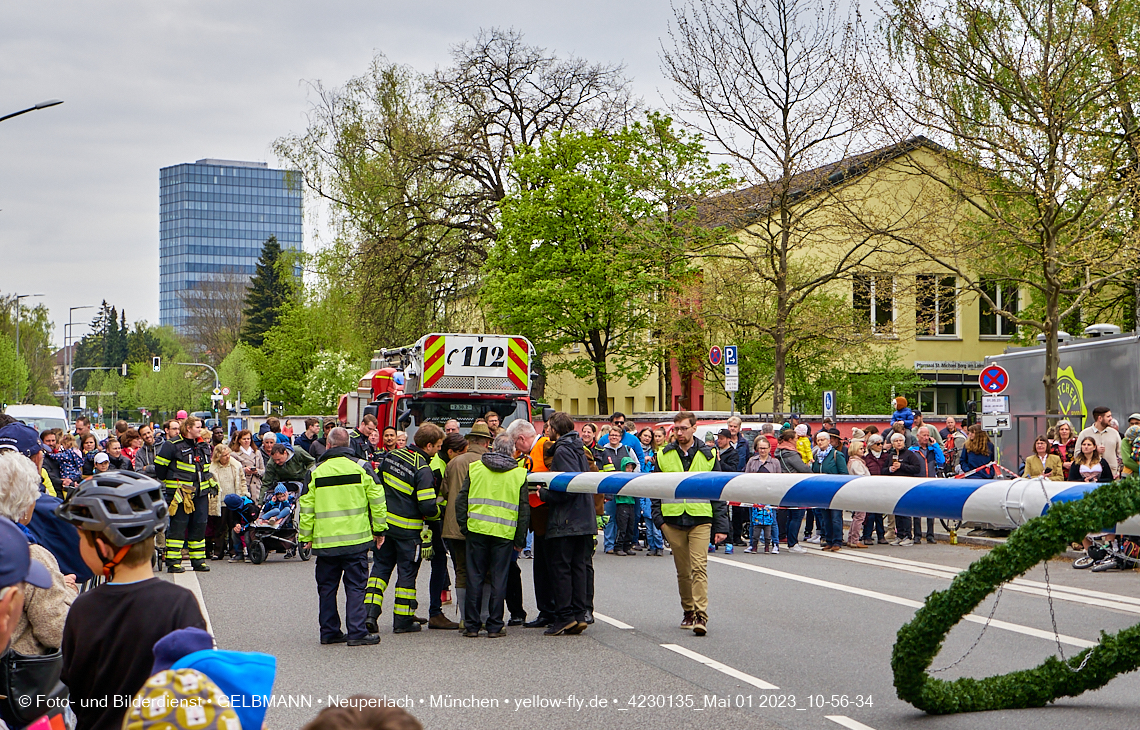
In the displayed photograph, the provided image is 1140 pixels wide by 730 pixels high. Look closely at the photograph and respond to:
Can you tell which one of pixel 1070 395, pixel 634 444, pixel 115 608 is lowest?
pixel 634 444

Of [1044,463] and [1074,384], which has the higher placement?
[1074,384]

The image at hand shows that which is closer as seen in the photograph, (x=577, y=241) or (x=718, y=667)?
(x=718, y=667)

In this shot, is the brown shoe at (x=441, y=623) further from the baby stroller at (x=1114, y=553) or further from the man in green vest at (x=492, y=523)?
the baby stroller at (x=1114, y=553)

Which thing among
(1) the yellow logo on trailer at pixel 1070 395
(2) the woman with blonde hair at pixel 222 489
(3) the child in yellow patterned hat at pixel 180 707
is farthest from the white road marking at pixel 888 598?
(1) the yellow logo on trailer at pixel 1070 395

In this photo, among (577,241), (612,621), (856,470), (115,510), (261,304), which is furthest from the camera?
(261,304)

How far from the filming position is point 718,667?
888 centimetres

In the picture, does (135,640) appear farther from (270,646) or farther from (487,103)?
(487,103)

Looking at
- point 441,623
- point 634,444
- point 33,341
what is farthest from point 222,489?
point 33,341

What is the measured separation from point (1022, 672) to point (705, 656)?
249 cm

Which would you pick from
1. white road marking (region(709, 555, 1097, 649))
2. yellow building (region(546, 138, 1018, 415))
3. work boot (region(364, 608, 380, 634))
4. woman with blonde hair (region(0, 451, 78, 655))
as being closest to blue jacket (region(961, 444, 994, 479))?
yellow building (region(546, 138, 1018, 415))

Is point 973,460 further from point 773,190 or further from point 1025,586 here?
point 773,190

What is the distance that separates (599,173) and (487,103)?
526 centimetres

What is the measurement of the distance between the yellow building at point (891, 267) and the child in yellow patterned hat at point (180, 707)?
71.1 feet

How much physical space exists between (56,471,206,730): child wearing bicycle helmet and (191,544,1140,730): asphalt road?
3.92 meters
